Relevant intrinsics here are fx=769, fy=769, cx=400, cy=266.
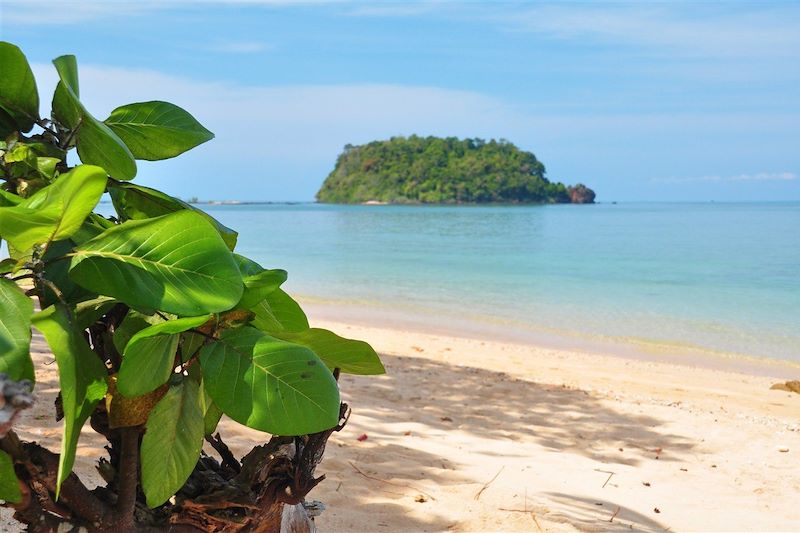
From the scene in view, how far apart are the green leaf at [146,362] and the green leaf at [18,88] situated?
0.41m

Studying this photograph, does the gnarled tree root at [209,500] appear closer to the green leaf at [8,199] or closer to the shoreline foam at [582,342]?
the green leaf at [8,199]

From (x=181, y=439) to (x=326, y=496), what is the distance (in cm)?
257

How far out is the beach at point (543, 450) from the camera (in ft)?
11.1

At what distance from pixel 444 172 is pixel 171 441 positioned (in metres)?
106

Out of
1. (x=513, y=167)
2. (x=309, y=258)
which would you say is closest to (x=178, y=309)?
(x=309, y=258)

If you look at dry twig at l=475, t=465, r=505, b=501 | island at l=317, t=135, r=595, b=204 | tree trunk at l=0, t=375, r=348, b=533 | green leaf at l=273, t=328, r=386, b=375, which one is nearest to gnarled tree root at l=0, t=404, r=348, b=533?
tree trunk at l=0, t=375, r=348, b=533

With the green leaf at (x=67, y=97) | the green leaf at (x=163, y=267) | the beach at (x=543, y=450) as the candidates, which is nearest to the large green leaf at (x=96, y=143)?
the green leaf at (x=67, y=97)

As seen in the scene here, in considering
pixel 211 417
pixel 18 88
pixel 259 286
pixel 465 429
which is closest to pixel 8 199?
pixel 18 88

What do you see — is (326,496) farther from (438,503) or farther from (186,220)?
(186,220)

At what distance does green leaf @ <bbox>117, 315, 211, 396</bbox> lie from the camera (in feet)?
2.89

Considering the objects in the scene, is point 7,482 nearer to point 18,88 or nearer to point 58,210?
point 58,210

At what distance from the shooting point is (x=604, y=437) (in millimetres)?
5570

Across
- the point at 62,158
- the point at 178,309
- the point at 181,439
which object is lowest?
the point at 181,439

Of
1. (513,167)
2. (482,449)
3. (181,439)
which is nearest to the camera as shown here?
(181,439)
